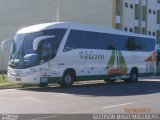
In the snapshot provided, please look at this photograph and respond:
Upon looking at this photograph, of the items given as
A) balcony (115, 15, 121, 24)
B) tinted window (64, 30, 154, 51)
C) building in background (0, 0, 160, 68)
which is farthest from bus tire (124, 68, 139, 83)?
balcony (115, 15, 121, 24)

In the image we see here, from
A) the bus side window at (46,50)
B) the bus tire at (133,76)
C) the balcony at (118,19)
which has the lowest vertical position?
the bus tire at (133,76)

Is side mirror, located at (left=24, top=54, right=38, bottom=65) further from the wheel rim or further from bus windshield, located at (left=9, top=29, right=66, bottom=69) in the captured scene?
the wheel rim

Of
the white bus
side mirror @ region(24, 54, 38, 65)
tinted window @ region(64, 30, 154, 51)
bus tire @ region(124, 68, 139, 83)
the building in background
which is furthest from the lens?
the building in background

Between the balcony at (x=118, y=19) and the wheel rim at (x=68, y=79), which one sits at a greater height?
the balcony at (x=118, y=19)

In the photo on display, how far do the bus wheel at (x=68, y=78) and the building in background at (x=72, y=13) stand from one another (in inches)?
1143

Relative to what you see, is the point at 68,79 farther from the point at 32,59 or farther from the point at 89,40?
the point at 89,40

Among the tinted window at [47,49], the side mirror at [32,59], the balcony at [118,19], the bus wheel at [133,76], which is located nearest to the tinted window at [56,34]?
the tinted window at [47,49]

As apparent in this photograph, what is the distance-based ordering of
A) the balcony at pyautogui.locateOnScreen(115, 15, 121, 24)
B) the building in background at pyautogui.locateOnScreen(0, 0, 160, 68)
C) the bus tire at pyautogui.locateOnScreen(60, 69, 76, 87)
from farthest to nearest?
the balcony at pyautogui.locateOnScreen(115, 15, 121, 24) → the building in background at pyautogui.locateOnScreen(0, 0, 160, 68) → the bus tire at pyautogui.locateOnScreen(60, 69, 76, 87)

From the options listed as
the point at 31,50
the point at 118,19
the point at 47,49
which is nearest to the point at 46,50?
the point at 47,49

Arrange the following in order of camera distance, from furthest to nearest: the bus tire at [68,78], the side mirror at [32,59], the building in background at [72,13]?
the building in background at [72,13], the bus tire at [68,78], the side mirror at [32,59]

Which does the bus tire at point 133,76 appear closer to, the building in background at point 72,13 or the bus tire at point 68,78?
the bus tire at point 68,78

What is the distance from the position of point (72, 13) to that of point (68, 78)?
112ft

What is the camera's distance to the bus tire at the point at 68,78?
28141mm

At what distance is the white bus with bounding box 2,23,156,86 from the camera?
26.5 metres
